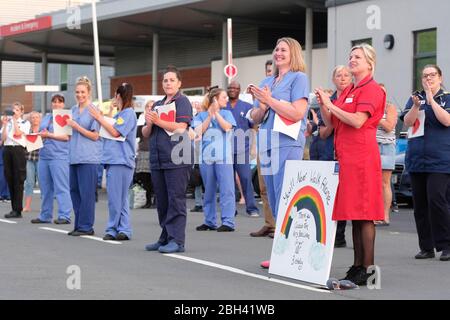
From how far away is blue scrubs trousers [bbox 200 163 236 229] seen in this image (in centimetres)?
1443

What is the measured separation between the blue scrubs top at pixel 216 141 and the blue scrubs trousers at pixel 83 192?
182 cm

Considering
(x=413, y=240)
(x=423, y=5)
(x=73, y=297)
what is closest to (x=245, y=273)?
(x=73, y=297)

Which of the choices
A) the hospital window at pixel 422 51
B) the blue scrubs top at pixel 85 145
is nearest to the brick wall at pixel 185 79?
the hospital window at pixel 422 51

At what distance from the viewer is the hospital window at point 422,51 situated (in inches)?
1038

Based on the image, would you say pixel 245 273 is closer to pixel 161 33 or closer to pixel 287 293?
pixel 287 293

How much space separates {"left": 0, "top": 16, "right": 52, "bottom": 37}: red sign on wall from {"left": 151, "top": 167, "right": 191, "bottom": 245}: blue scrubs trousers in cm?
3269

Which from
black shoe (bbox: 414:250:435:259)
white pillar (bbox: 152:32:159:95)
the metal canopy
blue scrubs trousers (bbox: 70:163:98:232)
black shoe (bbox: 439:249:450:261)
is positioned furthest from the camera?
white pillar (bbox: 152:32:159:95)

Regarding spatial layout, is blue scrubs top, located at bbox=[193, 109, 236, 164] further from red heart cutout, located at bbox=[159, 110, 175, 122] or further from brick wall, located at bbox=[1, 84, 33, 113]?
brick wall, located at bbox=[1, 84, 33, 113]

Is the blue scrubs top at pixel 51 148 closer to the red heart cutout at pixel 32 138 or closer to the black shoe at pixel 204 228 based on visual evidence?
the red heart cutout at pixel 32 138

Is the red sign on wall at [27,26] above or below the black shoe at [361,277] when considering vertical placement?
above

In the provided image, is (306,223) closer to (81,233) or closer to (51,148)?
(81,233)

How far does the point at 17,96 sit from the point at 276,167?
59675mm

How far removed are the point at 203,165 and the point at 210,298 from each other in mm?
6807

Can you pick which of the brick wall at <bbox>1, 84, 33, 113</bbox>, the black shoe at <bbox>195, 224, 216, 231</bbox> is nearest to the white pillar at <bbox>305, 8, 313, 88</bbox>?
the black shoe at <bbox>195, 224, 216, 231</bbox>
